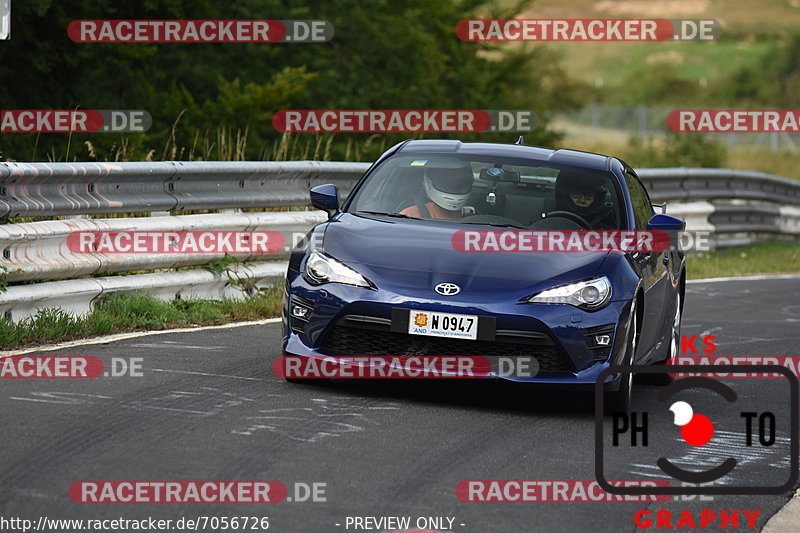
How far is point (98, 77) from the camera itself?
26547 mm

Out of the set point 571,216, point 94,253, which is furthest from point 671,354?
point 94,253

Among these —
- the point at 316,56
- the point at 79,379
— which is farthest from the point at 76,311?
the point at 316,56

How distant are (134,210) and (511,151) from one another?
9.37 ft

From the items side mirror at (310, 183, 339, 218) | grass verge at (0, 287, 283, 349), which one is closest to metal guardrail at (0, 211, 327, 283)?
grass verge at (0, 287, 283, 349)

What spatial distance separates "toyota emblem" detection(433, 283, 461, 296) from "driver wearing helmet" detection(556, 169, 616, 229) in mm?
1387

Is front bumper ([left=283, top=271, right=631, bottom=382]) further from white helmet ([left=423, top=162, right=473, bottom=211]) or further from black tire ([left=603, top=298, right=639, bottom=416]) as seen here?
white helmet ([left=423, top=162, right=473, bottom=211])

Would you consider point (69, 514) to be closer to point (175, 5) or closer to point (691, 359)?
point (691, 359)

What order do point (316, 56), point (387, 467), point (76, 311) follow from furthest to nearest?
1. point (316, 56)
2. point (76, 311)
3. point (387, 467)

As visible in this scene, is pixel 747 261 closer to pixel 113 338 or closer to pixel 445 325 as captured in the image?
pixel 113 338

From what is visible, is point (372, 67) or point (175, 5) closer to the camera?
point (175, 5)

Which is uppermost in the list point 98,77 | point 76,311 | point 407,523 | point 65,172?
point 98,77

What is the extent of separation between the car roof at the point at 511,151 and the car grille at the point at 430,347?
192 cm

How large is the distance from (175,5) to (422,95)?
12.2 metres

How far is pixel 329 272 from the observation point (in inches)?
315
